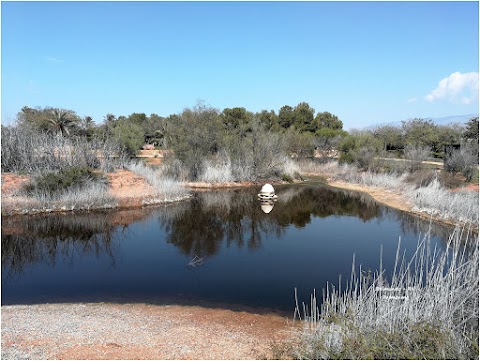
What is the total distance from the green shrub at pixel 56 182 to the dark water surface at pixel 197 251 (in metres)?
2.24

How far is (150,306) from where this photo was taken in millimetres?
8438

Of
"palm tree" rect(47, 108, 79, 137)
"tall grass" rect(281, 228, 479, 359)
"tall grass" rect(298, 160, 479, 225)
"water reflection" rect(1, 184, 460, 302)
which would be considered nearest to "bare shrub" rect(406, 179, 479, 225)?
"tall grass" rect(298, 160, 479, 225)

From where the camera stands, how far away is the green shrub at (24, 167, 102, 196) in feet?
60.0

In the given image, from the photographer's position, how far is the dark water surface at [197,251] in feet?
30.7

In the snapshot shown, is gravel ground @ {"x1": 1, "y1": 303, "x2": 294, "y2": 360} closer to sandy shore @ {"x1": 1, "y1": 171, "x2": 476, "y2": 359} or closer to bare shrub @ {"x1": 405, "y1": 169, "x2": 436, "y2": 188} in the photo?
sandy shore @ {"x1": 1, "y1": 171, "x2": 476, "y2": 359}

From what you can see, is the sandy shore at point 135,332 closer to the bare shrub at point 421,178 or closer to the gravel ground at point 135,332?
the gravel ground at point 135,332

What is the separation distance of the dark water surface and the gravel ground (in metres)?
0.76

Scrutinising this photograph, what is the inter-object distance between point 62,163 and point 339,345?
21804 millimetres

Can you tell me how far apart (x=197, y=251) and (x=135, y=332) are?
618 centimetres

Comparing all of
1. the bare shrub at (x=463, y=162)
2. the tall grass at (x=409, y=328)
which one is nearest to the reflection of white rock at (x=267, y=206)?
the bare shrub at (x=463, y=162)

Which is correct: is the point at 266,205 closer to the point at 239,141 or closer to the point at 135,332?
the point at 239,141

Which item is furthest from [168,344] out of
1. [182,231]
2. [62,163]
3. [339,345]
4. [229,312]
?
[62,163]

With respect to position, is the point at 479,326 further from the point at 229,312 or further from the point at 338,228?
the point at 338,228

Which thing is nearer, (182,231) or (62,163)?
(182,231)
